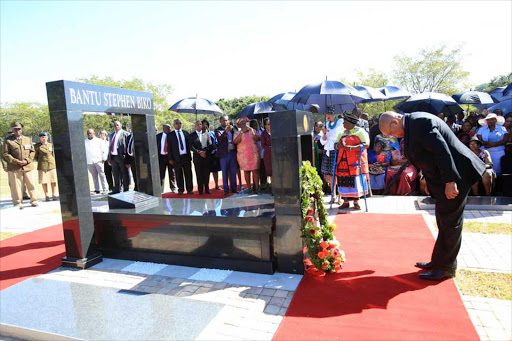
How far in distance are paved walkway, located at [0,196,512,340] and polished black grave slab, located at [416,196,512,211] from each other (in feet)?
0.57

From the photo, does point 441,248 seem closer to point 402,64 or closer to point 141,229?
point 141,229

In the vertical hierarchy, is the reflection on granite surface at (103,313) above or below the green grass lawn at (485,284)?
above

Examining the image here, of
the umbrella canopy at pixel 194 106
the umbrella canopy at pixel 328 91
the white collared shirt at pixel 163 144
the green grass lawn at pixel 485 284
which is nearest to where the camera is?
the green grass lawn at pixel 485 284

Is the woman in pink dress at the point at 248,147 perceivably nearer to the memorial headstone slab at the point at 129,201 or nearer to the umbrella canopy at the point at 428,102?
the memorial headstone slab at the point at 129,201

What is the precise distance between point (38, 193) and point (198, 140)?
22.0ft

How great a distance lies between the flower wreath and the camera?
3.97m

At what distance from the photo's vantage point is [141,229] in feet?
15.8

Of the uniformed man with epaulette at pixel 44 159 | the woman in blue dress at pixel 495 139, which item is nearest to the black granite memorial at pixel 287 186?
the woman in blue dress at pixel 495 139

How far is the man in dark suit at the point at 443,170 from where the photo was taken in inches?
138

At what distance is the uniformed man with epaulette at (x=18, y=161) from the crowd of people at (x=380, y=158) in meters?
7.82

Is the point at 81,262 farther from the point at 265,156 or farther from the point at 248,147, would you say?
the point at 265,156

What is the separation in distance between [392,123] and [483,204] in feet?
13.7

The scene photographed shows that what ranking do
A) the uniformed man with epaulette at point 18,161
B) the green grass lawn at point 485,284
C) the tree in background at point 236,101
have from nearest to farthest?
the green grass lawn at point 485,284 → the uniformed man with epaulette at point 18,161 → the tree in background at point 236,101

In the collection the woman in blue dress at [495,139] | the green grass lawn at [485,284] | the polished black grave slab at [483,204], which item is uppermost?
the woman in blue dress at [495,139]
